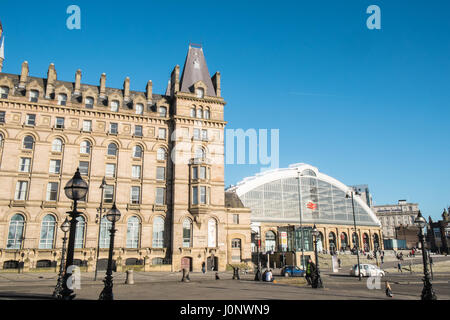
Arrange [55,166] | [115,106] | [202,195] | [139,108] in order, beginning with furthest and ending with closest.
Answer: [139,108] < [115,106] < [202,195] < [55,166]

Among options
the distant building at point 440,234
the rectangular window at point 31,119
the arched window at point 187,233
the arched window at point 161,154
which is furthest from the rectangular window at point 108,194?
the distant building at point 440,234

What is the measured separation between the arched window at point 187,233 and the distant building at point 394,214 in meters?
145

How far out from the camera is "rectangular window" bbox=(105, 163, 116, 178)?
45.2 m

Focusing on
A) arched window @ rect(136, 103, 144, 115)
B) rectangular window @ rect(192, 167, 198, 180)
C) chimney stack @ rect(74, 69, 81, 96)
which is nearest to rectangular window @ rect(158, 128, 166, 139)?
arched window @ rect(136, 103, 144, 115)

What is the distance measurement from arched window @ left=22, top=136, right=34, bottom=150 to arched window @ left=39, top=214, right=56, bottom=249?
887cm

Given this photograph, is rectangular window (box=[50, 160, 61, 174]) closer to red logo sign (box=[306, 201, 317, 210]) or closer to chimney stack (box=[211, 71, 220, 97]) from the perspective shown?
chimney stack (box=[211, 71, 220, 97])

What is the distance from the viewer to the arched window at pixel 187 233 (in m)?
45.5

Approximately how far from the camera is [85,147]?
44719 mm

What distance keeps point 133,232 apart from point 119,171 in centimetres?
820

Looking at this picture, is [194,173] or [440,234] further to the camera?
[440,234]

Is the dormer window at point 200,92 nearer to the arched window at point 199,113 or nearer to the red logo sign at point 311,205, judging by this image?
the arched window at point 199,113

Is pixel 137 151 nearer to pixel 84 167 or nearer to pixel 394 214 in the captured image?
pixel 84 167

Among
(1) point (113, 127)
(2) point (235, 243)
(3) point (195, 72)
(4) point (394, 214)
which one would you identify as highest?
(3) point (195, 72)

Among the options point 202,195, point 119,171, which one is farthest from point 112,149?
point 202,195
